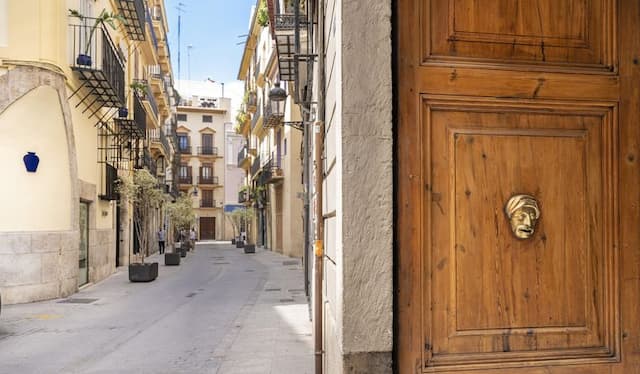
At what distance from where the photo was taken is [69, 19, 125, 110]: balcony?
13.0 meters

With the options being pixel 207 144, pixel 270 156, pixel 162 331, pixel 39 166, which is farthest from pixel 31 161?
pixel 207 144

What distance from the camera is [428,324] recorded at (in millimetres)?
2391

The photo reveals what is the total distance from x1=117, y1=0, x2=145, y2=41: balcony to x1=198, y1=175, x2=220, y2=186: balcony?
42488 mm

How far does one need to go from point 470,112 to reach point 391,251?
0.79m

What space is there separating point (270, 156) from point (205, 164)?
32585mm

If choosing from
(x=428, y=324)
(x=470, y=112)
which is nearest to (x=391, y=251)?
(x=428, y=324)

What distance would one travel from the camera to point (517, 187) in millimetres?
2488

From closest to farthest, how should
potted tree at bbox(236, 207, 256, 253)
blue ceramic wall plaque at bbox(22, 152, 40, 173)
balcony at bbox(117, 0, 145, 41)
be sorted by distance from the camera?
blue ceramic wall plaque at bbox(22, 152, 40, 173) → balcony at bbox(117, 0, 145, 41) → potted tree at bbox(236, 207, 256, 253)

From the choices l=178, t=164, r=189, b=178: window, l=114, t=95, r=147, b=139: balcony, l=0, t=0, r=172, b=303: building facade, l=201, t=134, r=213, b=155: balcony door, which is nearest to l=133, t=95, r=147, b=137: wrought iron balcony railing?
l=114, t=95, r=147, b=139: balcony

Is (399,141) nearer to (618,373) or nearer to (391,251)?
(391,251)

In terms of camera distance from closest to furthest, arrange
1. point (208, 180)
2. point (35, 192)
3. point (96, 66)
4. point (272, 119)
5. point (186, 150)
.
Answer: point (35, 192) < point (96, 66) < point (272, 119) < point (186, 150) < point (208, 180)

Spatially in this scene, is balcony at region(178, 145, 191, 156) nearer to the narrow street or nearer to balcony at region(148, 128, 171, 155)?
balcony at region(148, 128, 171, 155)

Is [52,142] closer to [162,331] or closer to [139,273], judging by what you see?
[139,273]

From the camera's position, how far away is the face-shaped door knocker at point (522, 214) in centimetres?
245
